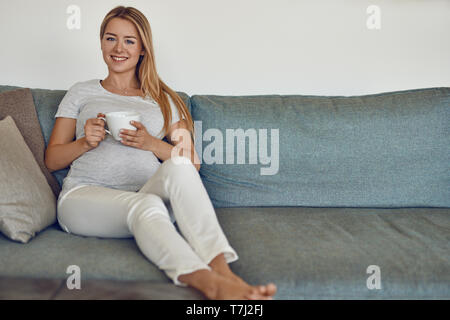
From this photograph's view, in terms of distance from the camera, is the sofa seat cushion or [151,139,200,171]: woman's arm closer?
the sofa seat cushion

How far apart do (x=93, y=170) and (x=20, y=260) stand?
43 centimetres

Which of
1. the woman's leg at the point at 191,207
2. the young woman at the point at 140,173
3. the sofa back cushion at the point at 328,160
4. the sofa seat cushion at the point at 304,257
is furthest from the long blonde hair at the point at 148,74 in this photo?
the sofa seat cushion at the point at 304,257

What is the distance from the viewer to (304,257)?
4.00 feet

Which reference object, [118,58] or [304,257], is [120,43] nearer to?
[118,58]

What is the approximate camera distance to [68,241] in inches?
51.3

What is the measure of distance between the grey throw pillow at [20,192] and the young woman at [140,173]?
6 cm

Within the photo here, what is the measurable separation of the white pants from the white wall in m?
0.91

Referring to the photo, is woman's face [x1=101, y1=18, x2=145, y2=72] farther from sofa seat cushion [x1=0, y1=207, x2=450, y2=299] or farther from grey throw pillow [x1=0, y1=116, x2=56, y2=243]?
sofa seat cushion [x1=0, y1=207, x2=450, y2=299]

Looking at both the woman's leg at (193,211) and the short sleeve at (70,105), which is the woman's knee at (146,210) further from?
the short sleeve at (70,105)

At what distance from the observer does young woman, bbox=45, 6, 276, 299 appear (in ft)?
3.68

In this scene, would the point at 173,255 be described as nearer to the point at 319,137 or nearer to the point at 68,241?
the point at 68,241

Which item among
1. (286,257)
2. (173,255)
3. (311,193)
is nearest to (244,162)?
(311,193)

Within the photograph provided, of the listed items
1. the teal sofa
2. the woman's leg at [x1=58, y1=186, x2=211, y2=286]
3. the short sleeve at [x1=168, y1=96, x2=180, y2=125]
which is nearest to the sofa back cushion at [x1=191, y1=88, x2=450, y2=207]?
the teal sofa

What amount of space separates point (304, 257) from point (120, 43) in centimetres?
109
